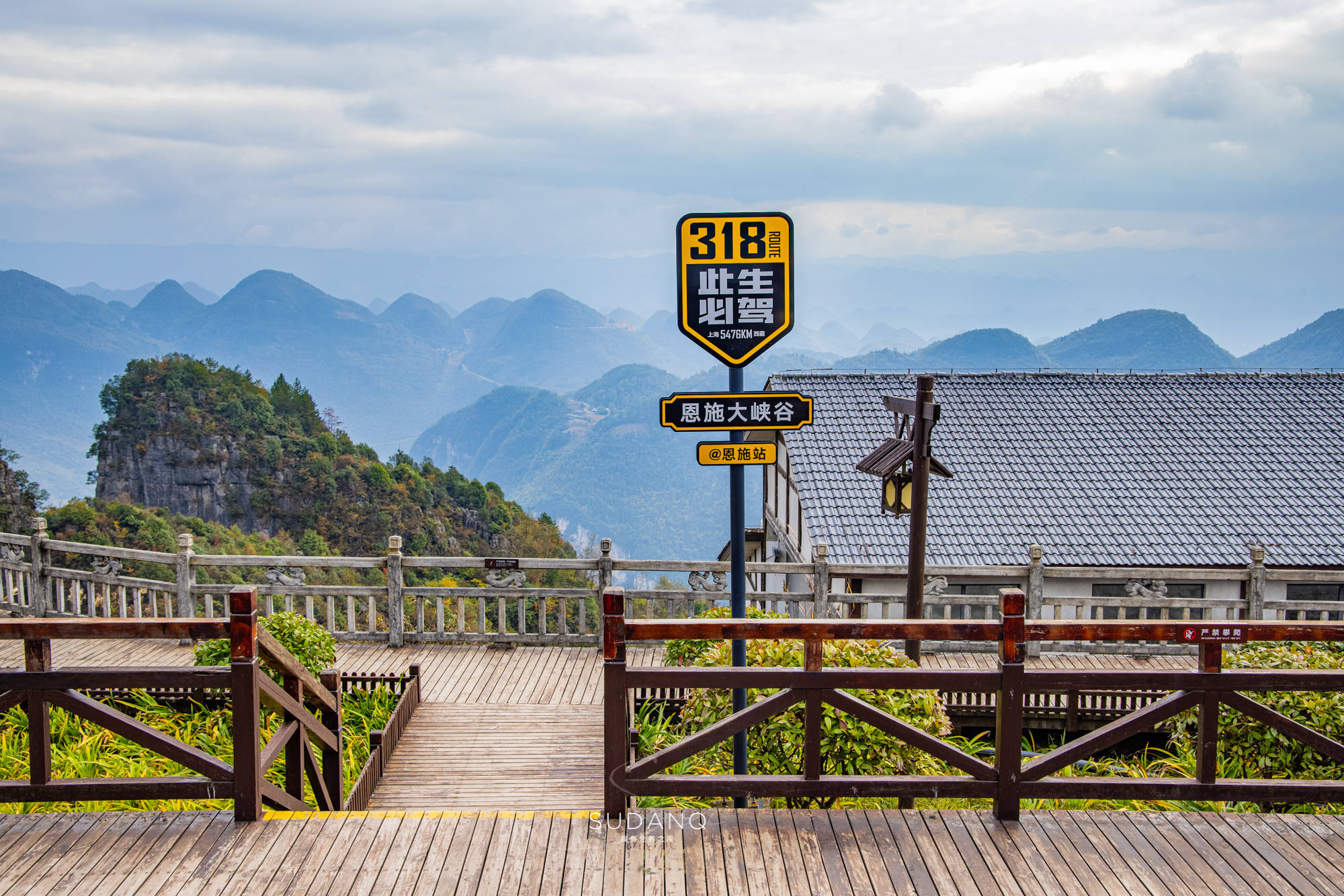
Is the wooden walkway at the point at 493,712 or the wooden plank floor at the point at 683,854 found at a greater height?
the wooden plank floor at the point at 683,854

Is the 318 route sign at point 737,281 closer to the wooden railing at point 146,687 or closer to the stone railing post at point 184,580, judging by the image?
the wooden railing at point 146,687

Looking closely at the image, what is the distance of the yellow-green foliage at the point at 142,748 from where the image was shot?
6.13 metres

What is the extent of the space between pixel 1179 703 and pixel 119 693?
29.1 ft

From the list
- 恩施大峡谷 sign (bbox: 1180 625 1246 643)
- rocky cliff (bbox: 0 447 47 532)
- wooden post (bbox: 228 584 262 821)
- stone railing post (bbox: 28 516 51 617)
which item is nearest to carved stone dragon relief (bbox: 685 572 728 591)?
wooden post (bbox: 228 584 262 821)

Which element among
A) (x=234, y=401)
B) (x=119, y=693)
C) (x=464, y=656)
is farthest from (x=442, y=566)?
(x=234, y=401)

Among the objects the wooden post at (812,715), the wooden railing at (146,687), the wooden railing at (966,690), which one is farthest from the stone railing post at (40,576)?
the wooden post at (812,715)

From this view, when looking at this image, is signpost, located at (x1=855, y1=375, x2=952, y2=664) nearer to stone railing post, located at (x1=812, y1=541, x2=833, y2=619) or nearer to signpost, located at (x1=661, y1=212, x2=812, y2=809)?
Result: stone railing post, located at (x1=812, y1=541, x2=833, y2=619)

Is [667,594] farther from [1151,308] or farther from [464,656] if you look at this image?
[1151,308]

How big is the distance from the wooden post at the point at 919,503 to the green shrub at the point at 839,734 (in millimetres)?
2084

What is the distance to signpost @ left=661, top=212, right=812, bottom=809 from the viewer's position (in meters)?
5.56

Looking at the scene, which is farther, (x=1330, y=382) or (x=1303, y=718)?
(x=1330, y=382)

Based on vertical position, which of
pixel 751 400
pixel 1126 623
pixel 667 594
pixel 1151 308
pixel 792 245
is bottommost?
pixel 667 594

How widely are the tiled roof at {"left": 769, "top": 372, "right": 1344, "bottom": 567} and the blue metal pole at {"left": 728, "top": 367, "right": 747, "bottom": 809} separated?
38.0 feet

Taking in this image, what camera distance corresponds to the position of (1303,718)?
6445 millimetres
